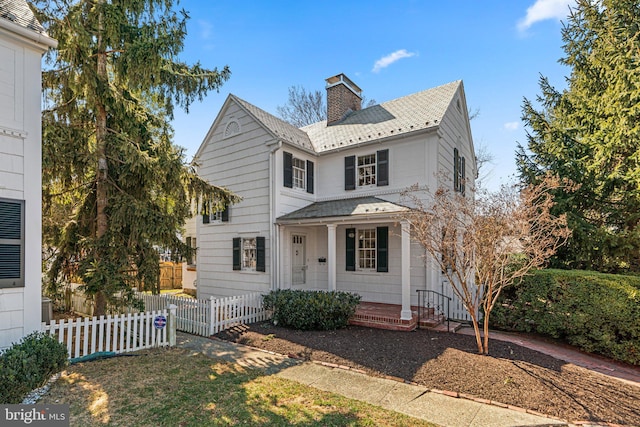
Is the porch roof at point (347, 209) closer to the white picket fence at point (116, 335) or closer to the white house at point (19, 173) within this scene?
the white picket fence at point (116, 335)

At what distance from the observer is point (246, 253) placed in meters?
11.7

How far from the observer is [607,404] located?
4.49 m

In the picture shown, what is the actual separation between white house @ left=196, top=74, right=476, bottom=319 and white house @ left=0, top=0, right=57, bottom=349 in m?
6.44

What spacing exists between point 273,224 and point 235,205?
229cm

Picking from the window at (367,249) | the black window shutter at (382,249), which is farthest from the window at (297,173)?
the black window shutter at (382,249)

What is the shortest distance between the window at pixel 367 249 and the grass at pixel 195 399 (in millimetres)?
6117

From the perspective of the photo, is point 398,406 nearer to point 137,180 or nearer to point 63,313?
point 137,180

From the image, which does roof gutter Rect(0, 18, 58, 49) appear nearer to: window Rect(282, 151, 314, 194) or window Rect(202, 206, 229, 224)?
window Rect(282, 151, 314, 194)

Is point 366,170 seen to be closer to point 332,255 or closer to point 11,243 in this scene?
point 332,255

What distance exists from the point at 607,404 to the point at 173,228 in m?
8.66

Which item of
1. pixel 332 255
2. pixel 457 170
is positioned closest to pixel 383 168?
pixel 457 170

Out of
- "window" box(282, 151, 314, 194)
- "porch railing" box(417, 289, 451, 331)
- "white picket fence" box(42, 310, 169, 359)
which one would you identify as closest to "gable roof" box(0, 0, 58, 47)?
"white picket fence" box(42, 310, 169, 359)

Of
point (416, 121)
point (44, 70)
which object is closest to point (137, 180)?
point (44, 70)

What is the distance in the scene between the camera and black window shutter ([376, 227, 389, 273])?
10594mm
